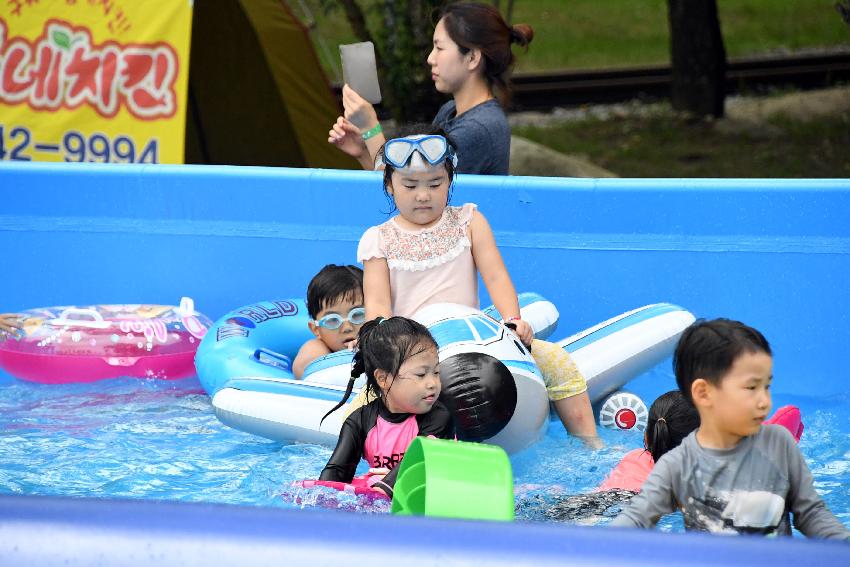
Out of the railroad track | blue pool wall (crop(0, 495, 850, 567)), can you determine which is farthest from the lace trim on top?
the railroad track

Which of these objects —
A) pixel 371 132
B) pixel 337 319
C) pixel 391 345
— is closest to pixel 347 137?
pixel 371 132

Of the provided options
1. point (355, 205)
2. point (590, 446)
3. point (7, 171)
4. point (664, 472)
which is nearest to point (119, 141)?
point (7, 171)

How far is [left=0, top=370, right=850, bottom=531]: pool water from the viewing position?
3.22 meters

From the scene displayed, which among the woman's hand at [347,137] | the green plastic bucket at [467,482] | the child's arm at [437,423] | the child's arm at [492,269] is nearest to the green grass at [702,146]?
the woman's hand at [347,137]

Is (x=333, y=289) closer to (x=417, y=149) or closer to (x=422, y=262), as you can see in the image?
(x=422, y=262)

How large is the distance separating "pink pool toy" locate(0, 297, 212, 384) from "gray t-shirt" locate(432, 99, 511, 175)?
125 cm

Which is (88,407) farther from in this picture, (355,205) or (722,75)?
(722,75)

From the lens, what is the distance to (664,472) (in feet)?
7.76

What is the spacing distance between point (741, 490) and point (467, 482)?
23.1 inches

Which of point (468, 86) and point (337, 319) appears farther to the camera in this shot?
point (468, 86)

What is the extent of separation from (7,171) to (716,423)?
3.80 meters

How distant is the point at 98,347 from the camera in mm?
4449

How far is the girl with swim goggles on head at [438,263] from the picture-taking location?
366cm

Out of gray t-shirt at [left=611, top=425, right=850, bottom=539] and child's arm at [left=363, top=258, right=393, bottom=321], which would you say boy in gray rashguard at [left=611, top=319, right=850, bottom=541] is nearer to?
gray t-shirt at [left=611, top=425, right=850, bottom=539]
